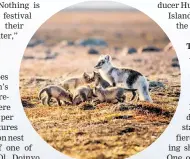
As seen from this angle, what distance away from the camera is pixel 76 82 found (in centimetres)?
248

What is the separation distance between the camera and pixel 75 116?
2.46 meters

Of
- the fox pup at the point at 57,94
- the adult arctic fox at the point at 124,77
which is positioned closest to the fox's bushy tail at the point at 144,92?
the adult arctic fox at the point at 124,77

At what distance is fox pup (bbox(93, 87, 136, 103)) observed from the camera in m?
2.46

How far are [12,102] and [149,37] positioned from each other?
250 cm

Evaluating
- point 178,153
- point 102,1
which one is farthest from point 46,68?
point 178,153

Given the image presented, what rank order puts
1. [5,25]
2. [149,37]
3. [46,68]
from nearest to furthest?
[5,25] < [46,68] < [149,37]

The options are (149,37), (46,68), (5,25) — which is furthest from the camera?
(149,37)

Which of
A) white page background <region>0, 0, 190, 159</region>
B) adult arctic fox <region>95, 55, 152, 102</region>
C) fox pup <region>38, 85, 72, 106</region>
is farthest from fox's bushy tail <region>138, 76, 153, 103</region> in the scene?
fox pup <region>38, 85, 72, 106</region>

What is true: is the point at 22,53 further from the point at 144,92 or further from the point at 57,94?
the point at 144,92

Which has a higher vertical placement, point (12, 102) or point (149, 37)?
point (149, 37)

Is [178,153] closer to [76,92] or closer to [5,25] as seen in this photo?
[76,92]

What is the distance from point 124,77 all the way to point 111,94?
0.11 metres

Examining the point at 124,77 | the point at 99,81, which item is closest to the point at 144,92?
the point at 124,77

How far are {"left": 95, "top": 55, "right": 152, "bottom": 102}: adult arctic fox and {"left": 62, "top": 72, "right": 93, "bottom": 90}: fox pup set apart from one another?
0.24 ft
